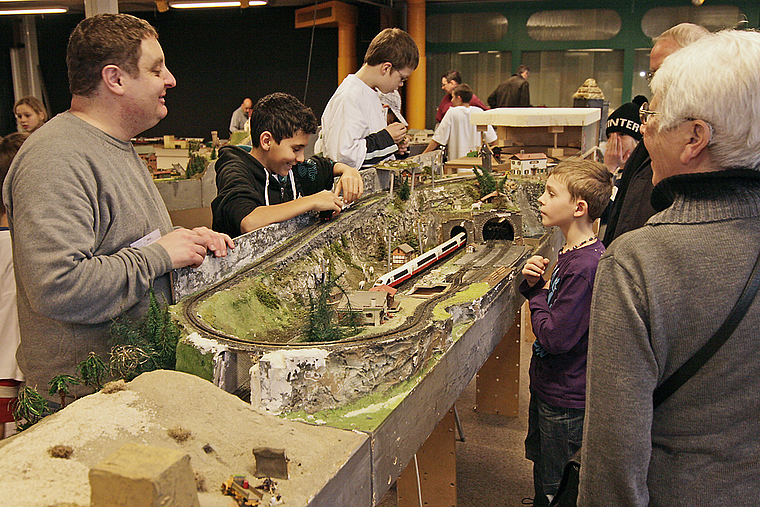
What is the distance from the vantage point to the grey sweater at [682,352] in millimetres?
1472

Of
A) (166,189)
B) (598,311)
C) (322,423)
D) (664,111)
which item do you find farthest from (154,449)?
(166,189)

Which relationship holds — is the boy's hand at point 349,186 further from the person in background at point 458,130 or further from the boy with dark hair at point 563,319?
the person in background at point 458,130

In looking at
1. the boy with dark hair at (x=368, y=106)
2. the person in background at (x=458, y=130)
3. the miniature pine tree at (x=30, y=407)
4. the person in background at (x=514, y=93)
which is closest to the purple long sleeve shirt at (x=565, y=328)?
the miniature pine tree at (x=30, y=407)

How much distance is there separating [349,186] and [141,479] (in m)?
2.66

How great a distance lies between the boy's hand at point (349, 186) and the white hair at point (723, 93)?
2.36 meters

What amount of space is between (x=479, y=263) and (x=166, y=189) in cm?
532

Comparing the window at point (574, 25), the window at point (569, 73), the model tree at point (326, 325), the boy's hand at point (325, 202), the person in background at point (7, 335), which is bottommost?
the person in background at point (7, 335)

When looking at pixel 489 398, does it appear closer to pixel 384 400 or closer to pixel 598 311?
pixel 384 400

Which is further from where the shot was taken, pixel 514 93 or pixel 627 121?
pixel 514 93

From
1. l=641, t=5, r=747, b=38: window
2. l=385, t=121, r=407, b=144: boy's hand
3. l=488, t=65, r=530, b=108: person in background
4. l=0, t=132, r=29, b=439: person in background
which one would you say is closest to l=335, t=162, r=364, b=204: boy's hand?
l=385, t=121, r=407, b=144: boy's hand

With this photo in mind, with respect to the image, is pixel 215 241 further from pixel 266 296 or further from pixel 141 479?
pixel 141 479

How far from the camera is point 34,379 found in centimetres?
217

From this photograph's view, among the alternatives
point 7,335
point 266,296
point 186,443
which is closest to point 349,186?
point 266,296

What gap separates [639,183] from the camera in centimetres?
277
